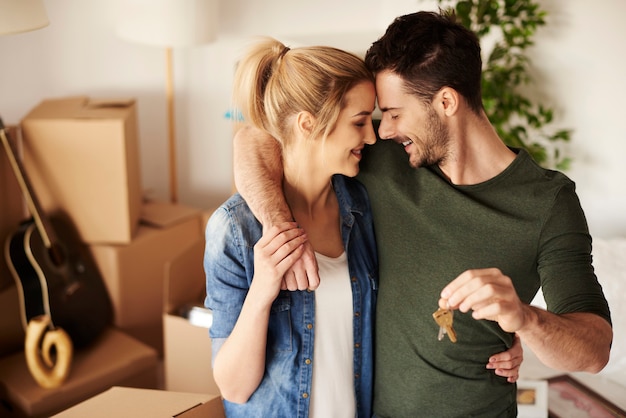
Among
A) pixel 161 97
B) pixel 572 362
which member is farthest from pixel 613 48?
pixel 161 97

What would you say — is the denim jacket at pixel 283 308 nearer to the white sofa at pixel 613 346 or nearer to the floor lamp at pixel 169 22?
the white sofa at pixel 613 346

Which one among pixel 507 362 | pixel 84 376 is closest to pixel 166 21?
pixel 84 376

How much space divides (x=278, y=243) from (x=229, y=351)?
227 mm

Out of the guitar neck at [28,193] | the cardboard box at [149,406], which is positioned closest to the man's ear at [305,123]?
the cardboard box at [149,406]

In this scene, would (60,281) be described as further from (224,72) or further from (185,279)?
(224,72)

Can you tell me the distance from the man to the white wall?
0.99 m

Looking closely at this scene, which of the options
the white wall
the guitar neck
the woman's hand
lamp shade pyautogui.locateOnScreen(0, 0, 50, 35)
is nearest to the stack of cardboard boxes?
the guitar neck

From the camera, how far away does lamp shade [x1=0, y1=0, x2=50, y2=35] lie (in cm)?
149

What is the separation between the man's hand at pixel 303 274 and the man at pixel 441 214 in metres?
0.11

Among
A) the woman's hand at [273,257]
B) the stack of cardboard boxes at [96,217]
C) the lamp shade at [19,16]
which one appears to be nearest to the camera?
the woman's hand at [273,257]

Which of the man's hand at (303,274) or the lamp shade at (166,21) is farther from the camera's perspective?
the lamp shade at (166,21)

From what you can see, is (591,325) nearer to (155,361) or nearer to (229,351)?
(229,351)

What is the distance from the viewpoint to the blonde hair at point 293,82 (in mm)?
1272

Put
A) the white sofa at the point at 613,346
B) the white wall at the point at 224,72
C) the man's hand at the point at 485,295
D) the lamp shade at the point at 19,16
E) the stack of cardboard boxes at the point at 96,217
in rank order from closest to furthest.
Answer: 1. the man's hand at the point at 485,295
2. the lamp shade at the point at 19,16
3. the white sofa at the point at 613,346
4. the stack of cardboard boxes at the point at 96,217
5. the white wall at the point at 224,72
